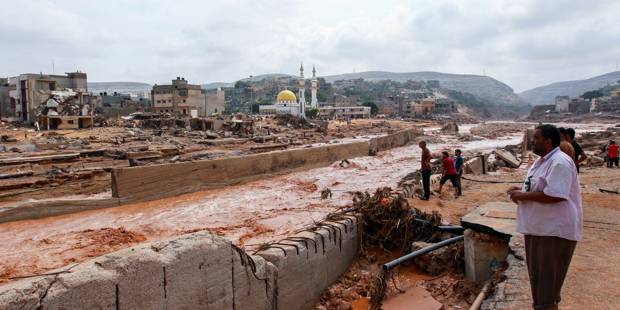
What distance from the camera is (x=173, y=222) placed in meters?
11.4

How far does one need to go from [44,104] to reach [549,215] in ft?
121

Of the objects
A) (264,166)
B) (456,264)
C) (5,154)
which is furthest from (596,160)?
(5,154)

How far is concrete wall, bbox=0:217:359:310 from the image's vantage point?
302 centimetres

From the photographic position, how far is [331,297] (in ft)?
20.7

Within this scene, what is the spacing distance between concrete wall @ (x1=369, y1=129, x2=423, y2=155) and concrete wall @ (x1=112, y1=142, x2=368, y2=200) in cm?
819

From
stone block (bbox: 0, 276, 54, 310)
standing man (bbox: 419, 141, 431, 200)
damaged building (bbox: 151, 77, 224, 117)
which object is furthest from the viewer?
damaged building (bbox: 151, 77, 224, 117)

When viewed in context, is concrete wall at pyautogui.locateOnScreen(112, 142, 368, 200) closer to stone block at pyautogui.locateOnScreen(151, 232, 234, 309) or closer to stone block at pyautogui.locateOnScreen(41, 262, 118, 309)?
stone block at pyautogui.locateOnScreen(151, 232, 234, 309)

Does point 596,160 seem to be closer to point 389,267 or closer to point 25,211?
point 389,267

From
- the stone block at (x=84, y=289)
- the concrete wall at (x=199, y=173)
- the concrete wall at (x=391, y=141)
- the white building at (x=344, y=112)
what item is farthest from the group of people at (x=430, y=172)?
the white building at (x=344, y=112)

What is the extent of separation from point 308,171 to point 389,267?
46.4 ft

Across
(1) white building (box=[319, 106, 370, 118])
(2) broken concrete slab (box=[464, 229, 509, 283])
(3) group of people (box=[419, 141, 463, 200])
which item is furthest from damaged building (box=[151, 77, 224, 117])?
(2) broken concrete slab (box=[464, 229, 509, 283])

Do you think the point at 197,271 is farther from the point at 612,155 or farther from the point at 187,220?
the point at 612,155

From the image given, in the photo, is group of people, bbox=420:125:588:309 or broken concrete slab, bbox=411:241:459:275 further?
broken concrete slab, bbox=411:241:459:275

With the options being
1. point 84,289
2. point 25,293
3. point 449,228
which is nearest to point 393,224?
point 449,228
